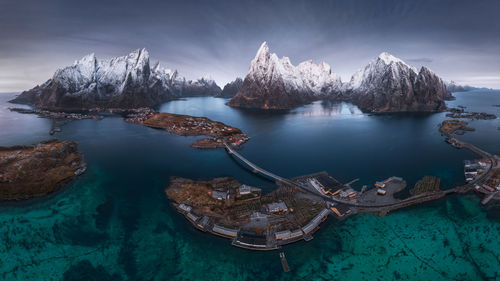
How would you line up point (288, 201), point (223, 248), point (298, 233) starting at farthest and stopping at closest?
point (288, 201)
point (298, 233)
point (223, 248)

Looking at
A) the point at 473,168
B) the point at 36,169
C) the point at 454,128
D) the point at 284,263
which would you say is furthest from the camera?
the point at 454,128

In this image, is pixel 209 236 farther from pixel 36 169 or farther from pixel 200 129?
pixel 200 129

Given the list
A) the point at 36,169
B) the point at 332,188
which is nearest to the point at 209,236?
the point at 332,188

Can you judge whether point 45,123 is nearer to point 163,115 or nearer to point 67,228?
point 163,115

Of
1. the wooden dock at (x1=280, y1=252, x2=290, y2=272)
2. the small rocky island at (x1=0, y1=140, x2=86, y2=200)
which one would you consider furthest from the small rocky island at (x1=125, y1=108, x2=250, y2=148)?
the wooden dock at (x1=280, y1=252, x2=290, y2=272)

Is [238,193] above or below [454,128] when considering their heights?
below

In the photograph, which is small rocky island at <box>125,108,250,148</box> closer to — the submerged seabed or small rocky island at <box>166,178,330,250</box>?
small rocky island at <box>166,178,330,250</box>
